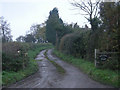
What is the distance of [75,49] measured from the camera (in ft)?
80.3

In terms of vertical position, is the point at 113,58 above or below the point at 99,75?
above

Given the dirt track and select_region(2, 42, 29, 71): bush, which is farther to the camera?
select_region(2, 42, 29, 71): bush

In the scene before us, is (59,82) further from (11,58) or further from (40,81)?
(11,58)

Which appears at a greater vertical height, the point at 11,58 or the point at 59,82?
the point at 11,58

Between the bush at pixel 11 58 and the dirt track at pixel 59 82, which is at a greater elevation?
the bush at pixel 11 58

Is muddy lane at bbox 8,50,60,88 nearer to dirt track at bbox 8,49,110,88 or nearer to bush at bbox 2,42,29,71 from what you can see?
dirt track at bbox 8,49,110,88

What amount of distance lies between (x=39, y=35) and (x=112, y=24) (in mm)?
71444

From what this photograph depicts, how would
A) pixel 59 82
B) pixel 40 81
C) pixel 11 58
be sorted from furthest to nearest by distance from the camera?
pixel 11 58 → pixel 40 81 → pixel 59 82

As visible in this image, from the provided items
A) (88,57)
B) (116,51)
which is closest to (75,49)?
(88,57)

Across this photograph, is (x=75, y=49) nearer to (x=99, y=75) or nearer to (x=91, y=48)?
(x=91, y=48)

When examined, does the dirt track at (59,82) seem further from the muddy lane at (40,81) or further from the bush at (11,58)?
the bush at (11,58)

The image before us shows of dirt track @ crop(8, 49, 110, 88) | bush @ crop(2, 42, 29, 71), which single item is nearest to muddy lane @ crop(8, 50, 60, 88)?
dirt track @ crop(8, 49, 110, 88)

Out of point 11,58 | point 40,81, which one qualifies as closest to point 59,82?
point 40,81

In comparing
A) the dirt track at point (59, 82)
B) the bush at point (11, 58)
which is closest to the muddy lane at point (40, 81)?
the dirt track at point (59, 82)
